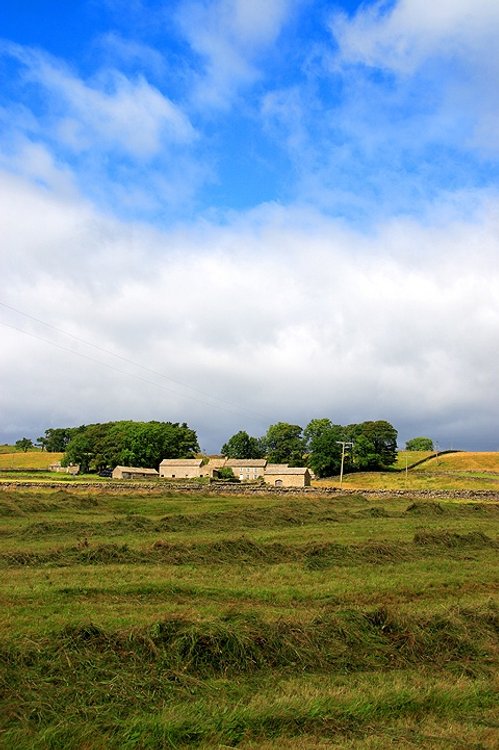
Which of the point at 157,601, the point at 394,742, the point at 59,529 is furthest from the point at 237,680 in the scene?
the point at 59,529

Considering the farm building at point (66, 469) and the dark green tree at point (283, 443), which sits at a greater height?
the dark green tree at point (283, 443)

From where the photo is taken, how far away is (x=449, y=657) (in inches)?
367

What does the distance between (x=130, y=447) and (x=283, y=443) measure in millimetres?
48668

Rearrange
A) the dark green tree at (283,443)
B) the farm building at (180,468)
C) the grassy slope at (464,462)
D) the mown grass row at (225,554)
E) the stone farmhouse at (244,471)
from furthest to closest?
the dark green tree at (283,443) < the grassy slope at (464,462) < the farm building at (180,468) < the stone farmhouse at (244,471) < the mown grass row at (225,554)

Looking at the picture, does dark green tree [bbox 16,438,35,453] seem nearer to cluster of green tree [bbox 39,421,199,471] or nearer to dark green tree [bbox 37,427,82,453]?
dark green tree [bbox 37,427,82,453]

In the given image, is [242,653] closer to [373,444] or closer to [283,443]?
[373,444]

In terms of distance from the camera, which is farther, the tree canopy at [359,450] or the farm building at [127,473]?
the tree canopy at [359,450]

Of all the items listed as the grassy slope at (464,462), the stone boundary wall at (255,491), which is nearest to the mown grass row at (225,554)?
the stone boundary wall at (255,491)

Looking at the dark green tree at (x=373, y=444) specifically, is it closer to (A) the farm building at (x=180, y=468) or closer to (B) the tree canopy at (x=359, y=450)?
(B) the tree canopy at (x=359, y=450)

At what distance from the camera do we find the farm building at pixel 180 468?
100 metres

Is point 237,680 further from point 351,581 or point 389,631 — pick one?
point 351,581

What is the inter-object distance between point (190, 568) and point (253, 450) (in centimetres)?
13814

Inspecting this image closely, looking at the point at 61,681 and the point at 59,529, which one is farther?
the point at 59,529

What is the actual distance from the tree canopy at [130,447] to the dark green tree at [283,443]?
28261 mm
